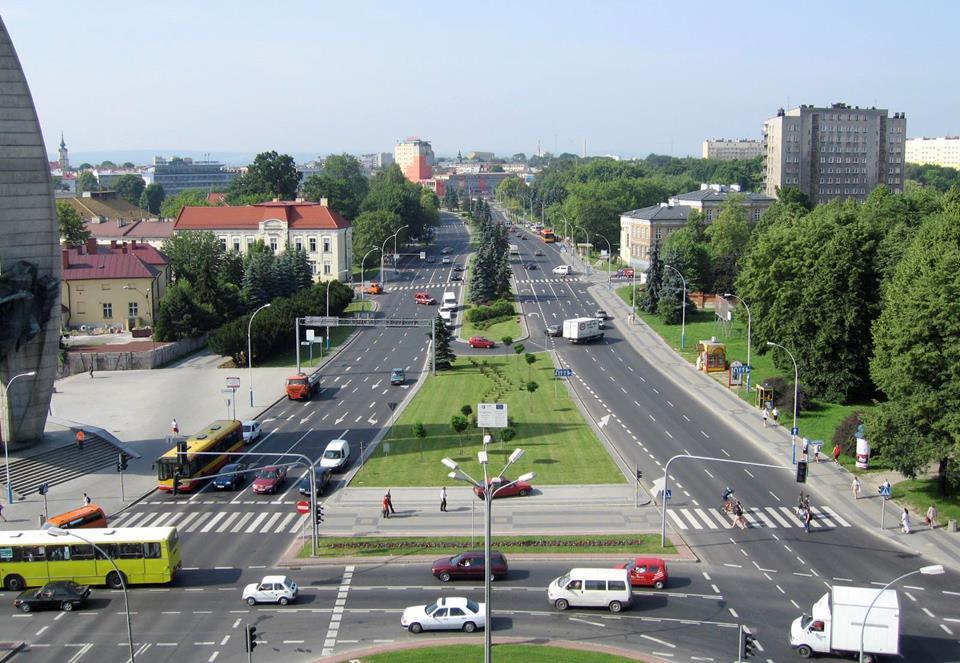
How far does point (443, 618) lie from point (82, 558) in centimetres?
1592

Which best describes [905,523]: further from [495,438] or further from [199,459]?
[199,459]

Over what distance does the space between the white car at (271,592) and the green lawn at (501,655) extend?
6231 millimetres

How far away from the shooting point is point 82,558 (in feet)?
135

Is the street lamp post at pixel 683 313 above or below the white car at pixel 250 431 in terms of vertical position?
above

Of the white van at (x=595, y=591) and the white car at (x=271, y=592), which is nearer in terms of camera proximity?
the white van at (x=595, y=591)

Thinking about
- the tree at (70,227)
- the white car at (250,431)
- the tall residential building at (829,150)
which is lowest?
the white car at (250,431)

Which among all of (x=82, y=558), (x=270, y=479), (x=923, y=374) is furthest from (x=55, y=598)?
(x=923, y=374)

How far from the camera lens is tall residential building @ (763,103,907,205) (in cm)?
19050

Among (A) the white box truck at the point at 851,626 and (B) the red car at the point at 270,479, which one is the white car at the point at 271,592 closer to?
(B) the red car at the point at 270,479

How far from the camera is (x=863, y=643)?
3312 centimetres

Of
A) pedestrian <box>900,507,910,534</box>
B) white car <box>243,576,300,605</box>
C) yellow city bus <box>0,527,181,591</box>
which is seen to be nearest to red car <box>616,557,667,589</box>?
white car <box>243,576,300,605</box>

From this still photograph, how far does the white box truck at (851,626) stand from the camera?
33188 mm

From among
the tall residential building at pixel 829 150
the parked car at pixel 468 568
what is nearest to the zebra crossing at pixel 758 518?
the parked car at pixel 468 568

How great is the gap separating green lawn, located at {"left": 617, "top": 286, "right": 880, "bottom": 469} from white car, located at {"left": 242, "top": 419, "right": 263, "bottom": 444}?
3578cm
